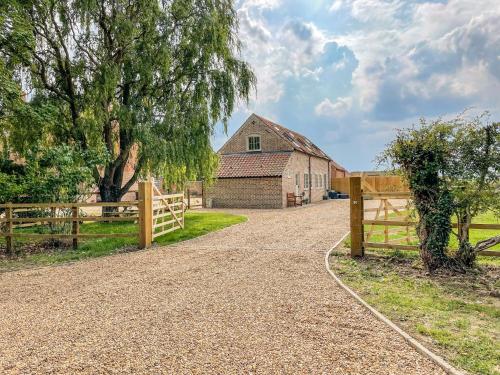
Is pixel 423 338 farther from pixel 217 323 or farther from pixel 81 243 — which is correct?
pixel 81 243

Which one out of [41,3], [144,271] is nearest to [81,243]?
[144,271]

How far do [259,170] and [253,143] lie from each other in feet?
12.2

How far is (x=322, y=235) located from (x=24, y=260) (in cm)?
819

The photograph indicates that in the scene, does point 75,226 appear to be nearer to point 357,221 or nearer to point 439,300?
point 357,221

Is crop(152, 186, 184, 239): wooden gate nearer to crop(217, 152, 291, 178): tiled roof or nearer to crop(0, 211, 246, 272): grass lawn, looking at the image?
crop(0, 211, 246, 272): grass lawn

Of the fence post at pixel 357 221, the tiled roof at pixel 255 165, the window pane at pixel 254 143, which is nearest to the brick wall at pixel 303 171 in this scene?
the tiled roof at pixel 255 165

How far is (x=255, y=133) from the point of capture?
28297 millimetres

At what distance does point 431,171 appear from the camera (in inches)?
266

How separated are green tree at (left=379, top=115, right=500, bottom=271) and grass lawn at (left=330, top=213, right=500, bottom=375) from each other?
1.59 feet

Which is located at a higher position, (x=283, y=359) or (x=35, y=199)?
(x=35, y=199)

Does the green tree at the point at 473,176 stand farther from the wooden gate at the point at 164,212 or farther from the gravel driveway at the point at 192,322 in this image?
the wooden gate at the point at 164,212

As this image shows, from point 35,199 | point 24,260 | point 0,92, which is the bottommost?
point 24,260

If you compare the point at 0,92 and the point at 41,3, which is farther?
the point at 41,3

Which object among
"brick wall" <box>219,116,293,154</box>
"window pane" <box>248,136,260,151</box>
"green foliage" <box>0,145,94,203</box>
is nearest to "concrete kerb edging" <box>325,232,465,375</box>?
"green foliage" <box>0,145,94,203</box>
